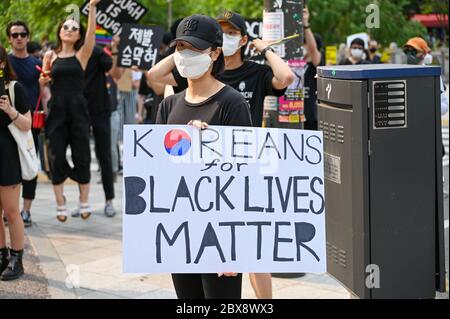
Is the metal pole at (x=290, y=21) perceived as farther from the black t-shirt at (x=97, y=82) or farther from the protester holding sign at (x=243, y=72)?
the black t-shirt at (x=97, y=82)

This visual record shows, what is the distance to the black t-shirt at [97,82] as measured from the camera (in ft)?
29.8

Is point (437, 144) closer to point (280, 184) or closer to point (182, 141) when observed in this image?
point (280, 184)

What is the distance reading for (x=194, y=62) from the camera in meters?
4.11

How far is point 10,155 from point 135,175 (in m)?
2.72

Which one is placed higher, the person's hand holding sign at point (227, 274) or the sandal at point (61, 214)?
the person's hand holding sign at point (227, 274)

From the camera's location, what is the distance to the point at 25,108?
6508 millimetres

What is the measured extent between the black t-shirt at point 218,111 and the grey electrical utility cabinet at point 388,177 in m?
0.84

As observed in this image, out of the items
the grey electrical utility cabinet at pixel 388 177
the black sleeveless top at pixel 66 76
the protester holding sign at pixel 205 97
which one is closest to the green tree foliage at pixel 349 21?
the black sleeveless top at pixel 66 76

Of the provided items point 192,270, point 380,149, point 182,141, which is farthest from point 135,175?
point 380,149

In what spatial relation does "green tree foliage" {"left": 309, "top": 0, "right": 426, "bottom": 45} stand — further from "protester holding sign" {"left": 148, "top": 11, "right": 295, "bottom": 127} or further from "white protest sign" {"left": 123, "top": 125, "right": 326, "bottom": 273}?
"white protest sign" {"left": 123, "top": 125, "right": 326, "bottom": 273}

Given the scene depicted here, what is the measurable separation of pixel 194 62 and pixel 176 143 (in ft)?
1.35

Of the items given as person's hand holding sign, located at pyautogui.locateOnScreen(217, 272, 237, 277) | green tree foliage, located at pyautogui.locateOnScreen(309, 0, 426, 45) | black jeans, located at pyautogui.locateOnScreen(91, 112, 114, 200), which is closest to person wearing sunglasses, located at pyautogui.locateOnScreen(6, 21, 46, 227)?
black jeans, located at pyautogui.locateOnScreen(91, 112, 114, 200)

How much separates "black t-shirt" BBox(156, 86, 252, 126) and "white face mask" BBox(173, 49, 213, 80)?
0.45ft

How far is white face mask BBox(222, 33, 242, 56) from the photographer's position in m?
5.36
